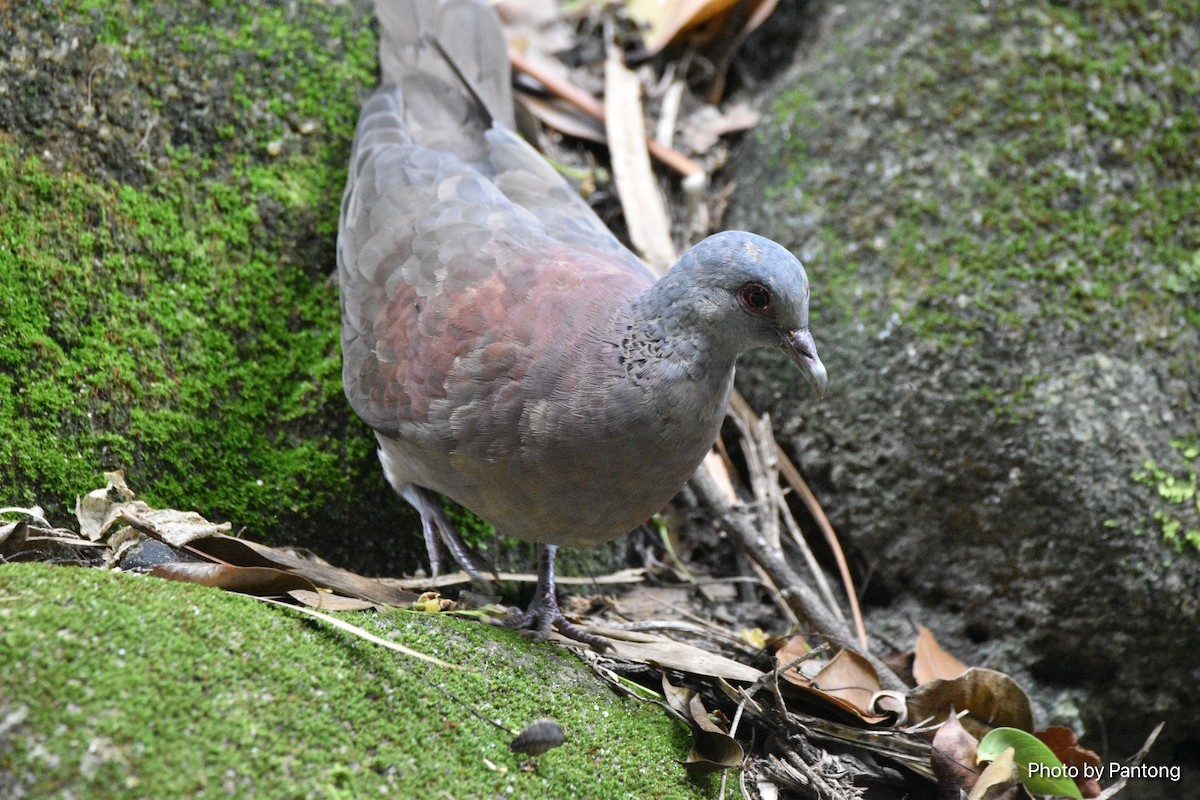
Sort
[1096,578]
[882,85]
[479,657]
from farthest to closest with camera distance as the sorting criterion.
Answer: [882,85] → [1096,578] → [479,657]

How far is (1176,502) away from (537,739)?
9.23 feet

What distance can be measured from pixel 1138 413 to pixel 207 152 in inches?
148

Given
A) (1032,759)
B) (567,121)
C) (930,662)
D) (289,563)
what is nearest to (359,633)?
(289,563)

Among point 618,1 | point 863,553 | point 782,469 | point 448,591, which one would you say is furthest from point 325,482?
point 618,1

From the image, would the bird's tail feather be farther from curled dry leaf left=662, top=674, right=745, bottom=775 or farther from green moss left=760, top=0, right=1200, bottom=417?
curled dry leaf left=662, top=674, right=745, bottom=775

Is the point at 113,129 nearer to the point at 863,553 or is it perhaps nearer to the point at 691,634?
the point at 691,634

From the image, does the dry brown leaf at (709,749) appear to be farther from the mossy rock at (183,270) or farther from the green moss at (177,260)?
the green moss at (177,260)

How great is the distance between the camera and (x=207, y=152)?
387cm

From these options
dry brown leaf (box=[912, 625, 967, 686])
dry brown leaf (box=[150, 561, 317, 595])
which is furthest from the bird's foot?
dry brown leaf (box=[912, 625, 967, 686])

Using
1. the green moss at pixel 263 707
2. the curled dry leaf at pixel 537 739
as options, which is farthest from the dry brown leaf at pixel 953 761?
the curled dry leaf at pixel 537 739

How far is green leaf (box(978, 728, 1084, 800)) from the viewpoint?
3.09m

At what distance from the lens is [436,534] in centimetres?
380

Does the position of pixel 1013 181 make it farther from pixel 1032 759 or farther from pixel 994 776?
pixel 994 776

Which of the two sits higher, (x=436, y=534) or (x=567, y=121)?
(x=567, y=121)
